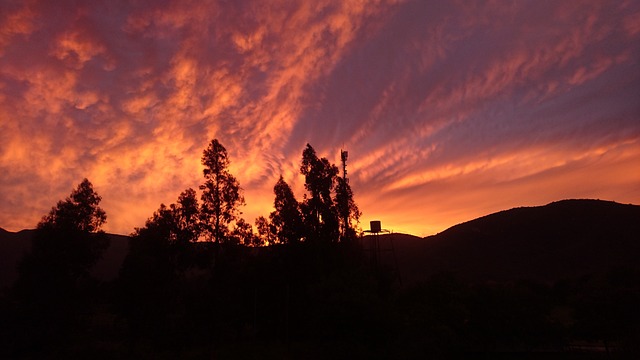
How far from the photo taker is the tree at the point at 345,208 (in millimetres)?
43625

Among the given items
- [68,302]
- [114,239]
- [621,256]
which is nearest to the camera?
[68,302]

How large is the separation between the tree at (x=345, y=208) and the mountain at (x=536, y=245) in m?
65.1

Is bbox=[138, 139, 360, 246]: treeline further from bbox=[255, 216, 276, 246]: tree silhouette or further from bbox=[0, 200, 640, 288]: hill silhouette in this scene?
bbox=[0, 200, 640, 288]: hill silhouette

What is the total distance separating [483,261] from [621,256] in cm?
3250

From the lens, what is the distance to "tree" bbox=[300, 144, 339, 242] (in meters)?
42.2

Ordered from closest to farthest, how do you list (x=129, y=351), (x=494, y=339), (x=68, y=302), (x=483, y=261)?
1. (x=129, y=351)
2. (x=494, y=339)
3. (x=68, y=302)
4. (x=483, y=261)

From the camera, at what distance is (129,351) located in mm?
27984

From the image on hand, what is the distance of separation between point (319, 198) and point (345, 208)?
11.2ft

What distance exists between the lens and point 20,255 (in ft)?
458

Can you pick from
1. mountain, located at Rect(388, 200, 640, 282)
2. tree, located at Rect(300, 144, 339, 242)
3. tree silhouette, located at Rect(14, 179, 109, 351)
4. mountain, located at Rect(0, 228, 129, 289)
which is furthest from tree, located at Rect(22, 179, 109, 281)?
mountain, located at Rect(388, 200, 640, 282)

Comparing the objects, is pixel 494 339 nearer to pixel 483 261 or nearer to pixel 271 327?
pixel 271 327

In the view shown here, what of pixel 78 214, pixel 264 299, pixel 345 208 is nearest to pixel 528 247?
pixel 345 208

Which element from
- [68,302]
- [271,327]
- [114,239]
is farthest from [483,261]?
[114,239]

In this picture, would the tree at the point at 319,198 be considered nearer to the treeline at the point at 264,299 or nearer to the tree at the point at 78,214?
the treeline at the point at 264,299
